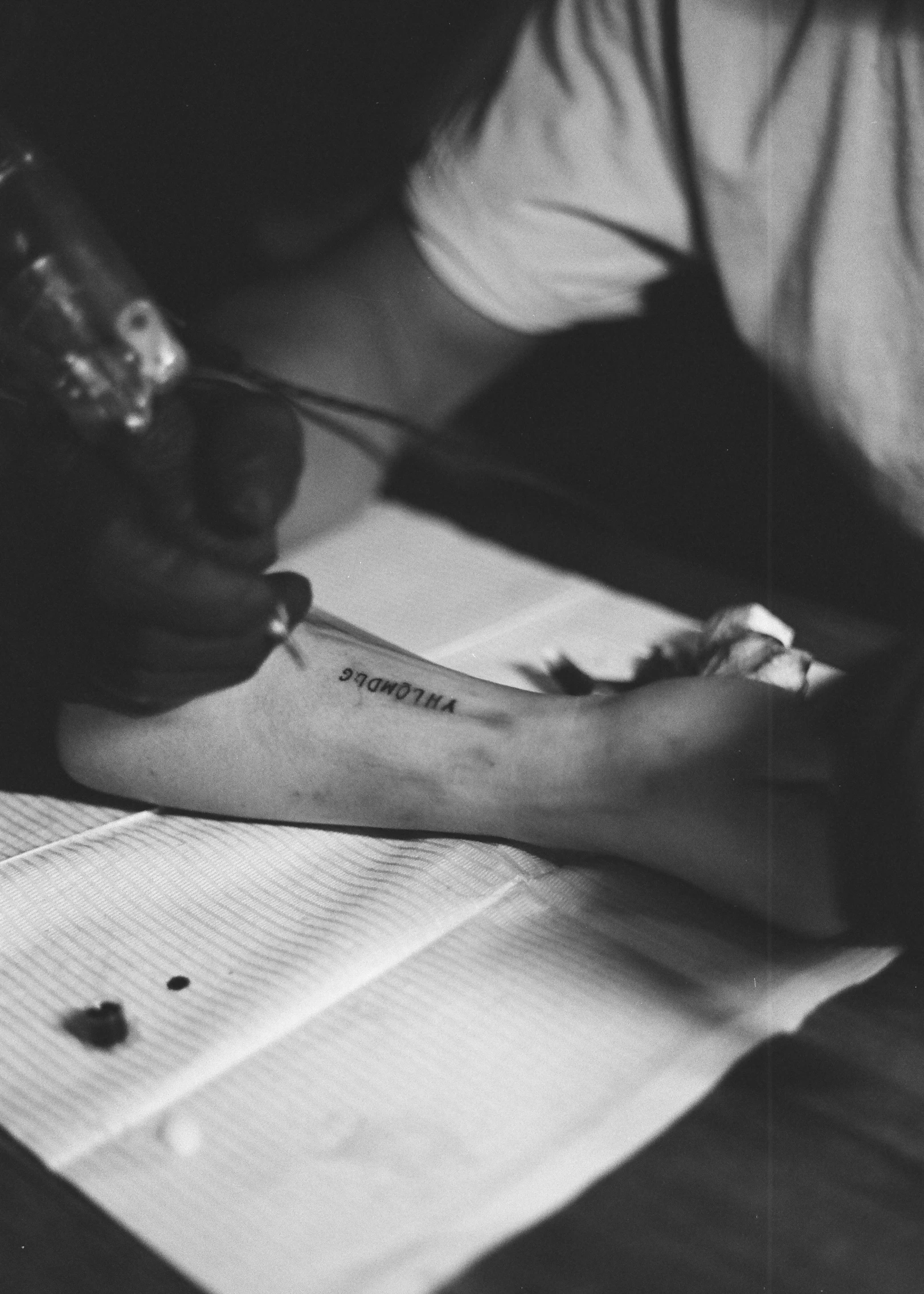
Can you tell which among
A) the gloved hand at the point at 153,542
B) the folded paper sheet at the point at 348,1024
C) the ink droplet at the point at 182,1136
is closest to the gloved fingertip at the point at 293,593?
the gloved hand at the point at 153,542

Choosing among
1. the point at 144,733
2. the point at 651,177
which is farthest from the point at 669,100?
the point at 144,733

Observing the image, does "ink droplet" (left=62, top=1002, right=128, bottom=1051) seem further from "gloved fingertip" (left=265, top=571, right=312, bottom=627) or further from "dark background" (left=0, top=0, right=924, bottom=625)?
"dark background" (left=0, top=0, right=924, bottom=625)

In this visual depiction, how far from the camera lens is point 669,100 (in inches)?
30.1

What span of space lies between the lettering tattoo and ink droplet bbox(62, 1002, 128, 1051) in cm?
20

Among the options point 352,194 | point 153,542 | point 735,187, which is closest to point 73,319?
point 153,542

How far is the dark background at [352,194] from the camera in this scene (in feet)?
3.58

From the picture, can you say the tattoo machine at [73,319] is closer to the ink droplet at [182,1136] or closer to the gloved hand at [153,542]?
the gloved hand at [153,542]

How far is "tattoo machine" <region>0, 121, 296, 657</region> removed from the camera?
0.56 metres

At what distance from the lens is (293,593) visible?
1.88 ft

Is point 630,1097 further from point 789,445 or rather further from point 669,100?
point 789,445

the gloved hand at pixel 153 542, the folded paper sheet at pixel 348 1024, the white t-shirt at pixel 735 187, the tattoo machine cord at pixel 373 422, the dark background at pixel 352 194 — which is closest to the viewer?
the folded paper sheet at pixel 348 1024

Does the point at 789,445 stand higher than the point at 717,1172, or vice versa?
the point at 717,1172

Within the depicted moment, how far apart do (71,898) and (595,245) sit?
0.56 metres

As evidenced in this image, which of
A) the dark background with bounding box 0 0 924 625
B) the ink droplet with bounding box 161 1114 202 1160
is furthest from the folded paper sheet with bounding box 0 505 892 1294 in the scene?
the dark background with bounding box 0 0 924 625
